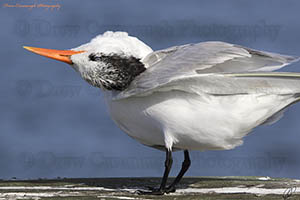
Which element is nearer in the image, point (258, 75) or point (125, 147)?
point (258, 75)

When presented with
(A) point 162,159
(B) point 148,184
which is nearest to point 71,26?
(A) point 162,159

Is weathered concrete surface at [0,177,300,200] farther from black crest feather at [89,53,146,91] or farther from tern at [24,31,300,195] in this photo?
black crest feather at [89,53,146,91]

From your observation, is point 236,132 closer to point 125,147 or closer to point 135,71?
point 135,71

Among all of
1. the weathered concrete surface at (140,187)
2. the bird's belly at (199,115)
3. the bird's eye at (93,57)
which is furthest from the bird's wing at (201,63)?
the weathered concrete surface at (140,187)

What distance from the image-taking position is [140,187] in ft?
18.5

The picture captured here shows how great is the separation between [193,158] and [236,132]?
21.7 ft

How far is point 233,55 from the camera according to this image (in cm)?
511

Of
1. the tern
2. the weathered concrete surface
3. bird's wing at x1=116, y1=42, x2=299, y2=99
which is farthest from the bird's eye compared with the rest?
the weathered concrete surface

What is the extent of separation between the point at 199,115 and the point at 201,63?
0.37 meters

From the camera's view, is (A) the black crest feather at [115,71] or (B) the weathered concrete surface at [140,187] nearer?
(B) the weathered concrete surface at [140,187]

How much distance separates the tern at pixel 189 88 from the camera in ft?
16.6

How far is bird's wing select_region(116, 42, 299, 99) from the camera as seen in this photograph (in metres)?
5.07

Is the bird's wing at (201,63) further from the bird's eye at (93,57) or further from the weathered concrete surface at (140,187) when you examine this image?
the weathered concrete surface at (140,187)

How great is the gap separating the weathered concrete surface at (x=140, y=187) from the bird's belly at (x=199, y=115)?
0.38 metres
